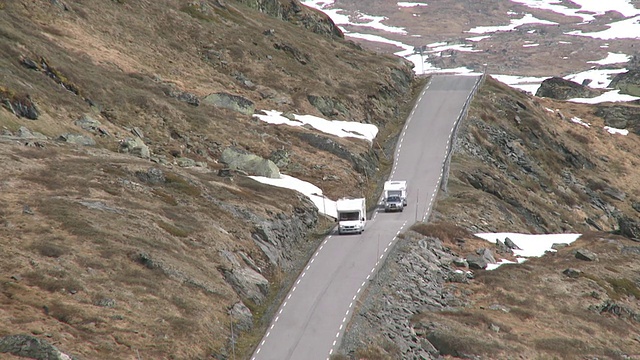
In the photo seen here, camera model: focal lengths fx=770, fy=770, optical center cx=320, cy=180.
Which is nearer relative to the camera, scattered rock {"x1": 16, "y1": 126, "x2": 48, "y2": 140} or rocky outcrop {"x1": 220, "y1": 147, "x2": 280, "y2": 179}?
scattered rock {"x1": 16, "y1": 126, "x2": 48, "y2": 140}

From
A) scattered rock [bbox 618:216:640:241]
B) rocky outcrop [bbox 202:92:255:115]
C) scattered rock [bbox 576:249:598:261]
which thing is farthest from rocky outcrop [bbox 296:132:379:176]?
scattered rock [bbox 618:216:640:241]

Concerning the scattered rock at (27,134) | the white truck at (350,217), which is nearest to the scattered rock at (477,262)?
the white truck at (350,217)

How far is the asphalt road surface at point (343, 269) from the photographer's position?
42.1m

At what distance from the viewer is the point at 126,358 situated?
110ft

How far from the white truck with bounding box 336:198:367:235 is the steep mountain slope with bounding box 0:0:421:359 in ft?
7.07

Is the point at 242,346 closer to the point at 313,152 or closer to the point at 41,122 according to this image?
the point at 41,122

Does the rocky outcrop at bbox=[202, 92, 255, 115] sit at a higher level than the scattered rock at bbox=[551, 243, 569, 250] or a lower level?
higher

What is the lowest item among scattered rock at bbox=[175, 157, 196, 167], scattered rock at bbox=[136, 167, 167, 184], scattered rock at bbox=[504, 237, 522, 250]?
scattered rock at bbox=[504, 237, 522, 250]

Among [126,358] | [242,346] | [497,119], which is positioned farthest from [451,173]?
A: [126,358]

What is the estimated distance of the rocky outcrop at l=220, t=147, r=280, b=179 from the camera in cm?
7038

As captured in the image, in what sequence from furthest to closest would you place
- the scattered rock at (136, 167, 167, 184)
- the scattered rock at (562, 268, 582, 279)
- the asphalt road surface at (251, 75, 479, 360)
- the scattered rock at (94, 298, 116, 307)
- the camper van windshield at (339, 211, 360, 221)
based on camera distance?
the camper van windshield at (339, 211, 360, 221)
the scattered rock at (562, 268, 582, 279)
the scattered rock at (136, 167, 167, 184)
the asphalt road surface at (251, 75, 479, 360)
the scattered rock at (94, 298, 116, 307)

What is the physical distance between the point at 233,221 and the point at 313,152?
28142 mm

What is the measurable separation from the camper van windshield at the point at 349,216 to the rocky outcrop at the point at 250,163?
1215cm

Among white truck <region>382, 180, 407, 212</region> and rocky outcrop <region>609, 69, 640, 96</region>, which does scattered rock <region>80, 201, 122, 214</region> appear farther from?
rocky outcrop <region>609, 69, 640, 96</region>
